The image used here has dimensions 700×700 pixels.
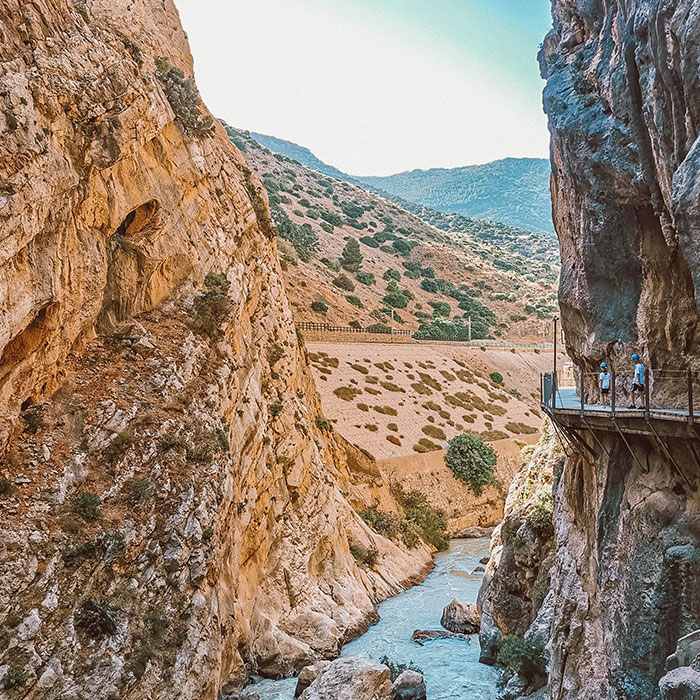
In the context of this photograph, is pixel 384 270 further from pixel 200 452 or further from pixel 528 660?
pixel 528 660

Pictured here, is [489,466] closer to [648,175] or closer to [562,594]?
[562,594]

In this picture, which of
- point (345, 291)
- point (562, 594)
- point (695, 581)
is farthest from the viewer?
point (345, 291)

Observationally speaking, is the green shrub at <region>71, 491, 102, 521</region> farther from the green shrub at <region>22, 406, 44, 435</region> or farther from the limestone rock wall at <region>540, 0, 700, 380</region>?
the limestone rock wall at <region>540, 0, 700, 380</region>

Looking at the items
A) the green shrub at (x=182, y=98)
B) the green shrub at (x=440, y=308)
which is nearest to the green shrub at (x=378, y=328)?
the green shrub at (x=440, y=308)

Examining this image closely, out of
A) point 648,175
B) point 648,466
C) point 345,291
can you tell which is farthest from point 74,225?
point 345,291

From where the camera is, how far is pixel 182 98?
2436cm

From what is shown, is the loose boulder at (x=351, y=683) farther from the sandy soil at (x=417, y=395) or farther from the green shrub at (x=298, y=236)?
the green shrub at (x=298, y=236)

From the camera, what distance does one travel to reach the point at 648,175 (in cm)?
1323

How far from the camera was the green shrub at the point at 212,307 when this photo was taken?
21.3 m

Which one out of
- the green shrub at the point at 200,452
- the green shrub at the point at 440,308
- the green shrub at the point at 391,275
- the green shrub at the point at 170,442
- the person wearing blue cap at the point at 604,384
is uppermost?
the green shrub at the point at 391,275

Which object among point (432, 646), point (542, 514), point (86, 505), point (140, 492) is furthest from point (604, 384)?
point (432, 646)

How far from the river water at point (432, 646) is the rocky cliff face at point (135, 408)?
3.35 feet

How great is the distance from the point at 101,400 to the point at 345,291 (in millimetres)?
59883

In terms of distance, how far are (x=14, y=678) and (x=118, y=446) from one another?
19.4 feet
